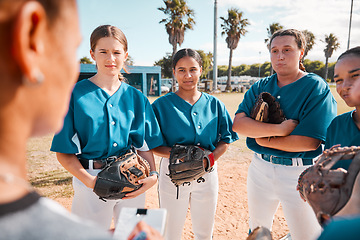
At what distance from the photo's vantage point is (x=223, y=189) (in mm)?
4789

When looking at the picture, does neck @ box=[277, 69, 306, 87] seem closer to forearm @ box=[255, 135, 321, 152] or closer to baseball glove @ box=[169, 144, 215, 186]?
forearm @ box=[255, 135, 321, 152]

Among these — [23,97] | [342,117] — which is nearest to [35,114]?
[23,97]

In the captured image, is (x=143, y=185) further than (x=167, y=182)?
No

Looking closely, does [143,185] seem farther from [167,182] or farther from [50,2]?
[50,2]

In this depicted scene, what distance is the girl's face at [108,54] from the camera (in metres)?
2.17

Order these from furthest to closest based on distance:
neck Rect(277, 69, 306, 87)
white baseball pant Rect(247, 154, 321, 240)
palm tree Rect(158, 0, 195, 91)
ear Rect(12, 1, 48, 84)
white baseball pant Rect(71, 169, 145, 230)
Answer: palm tree Rect(158, 0, 195, 91)
neck Rect(277, 69, 306, 87)
white baseball pant Rect(247, 154, 321, 240)
white baseball pant Rect(71, 169, 145, 230)
ear Rect(12, 1, 48, 84)

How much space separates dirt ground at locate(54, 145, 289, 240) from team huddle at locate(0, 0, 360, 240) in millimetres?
975

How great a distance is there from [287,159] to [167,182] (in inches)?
49.1

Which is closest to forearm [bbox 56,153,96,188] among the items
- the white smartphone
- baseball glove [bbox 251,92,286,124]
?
the white smartphone

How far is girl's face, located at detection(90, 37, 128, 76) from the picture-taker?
85.4 inches

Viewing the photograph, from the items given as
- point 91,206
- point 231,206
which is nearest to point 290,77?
point 91,206

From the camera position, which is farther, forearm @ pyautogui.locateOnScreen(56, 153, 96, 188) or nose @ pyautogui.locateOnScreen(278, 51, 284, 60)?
nose @ pyautogui.locateOnScreen(278, 51, 284, 60)

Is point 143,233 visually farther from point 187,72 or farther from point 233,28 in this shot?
point 233,28

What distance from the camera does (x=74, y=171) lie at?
2039 millimetres
